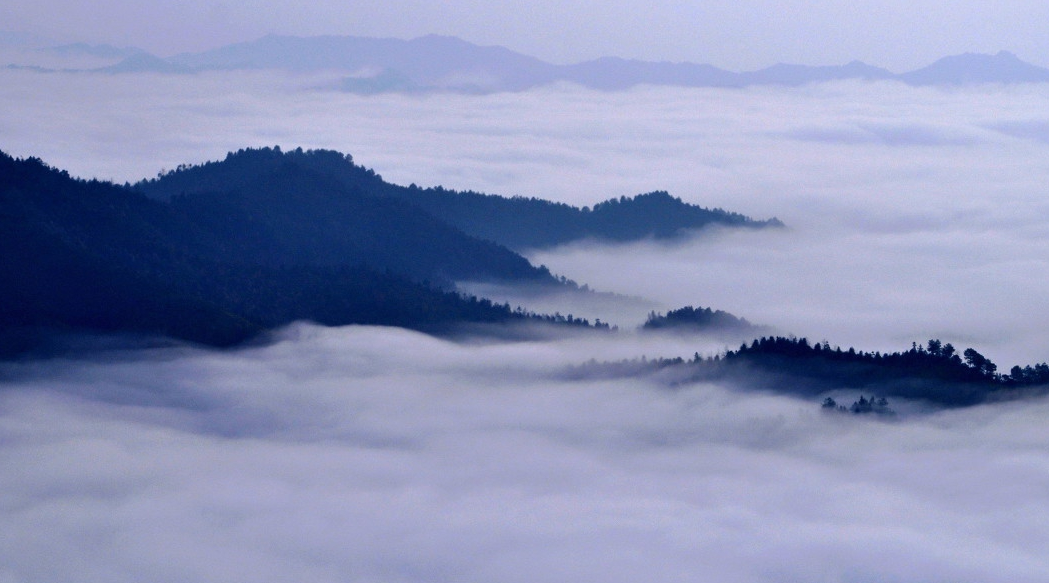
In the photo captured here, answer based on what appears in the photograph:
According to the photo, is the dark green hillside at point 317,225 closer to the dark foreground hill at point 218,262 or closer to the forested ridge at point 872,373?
the dark foreground hill at point 218,262

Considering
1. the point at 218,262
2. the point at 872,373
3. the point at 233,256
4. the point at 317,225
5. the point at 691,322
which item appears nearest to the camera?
the point at 872,373

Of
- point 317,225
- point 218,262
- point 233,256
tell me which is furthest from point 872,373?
point 317,225

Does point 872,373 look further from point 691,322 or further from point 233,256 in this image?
point 233,256

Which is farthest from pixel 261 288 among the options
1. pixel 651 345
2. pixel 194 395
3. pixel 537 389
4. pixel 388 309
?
pixel 651 345

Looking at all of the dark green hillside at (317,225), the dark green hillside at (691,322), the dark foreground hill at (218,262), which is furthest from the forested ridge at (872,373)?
the dark green hillside at (317,225)

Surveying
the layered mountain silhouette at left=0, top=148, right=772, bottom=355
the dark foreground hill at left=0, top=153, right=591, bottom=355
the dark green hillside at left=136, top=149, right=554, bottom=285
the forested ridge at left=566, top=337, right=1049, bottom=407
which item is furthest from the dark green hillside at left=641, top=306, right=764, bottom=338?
the dark green hillside at left=136, top=149, right=554, bottom=285

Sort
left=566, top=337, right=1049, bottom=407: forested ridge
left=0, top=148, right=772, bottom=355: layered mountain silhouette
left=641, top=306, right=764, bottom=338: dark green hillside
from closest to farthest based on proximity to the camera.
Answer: left=566, top=337, right=1049, bottom=407: forested ridge < left=0, top=148, right=772, bottom=355: layered mountain silhouette < left=641, top=306, right=764, bottom=338: dark green hillside

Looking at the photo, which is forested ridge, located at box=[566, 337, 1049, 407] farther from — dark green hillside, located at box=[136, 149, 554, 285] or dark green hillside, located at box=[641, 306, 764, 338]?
dark green hillside, located at box=[136, 149, 554, 285]
